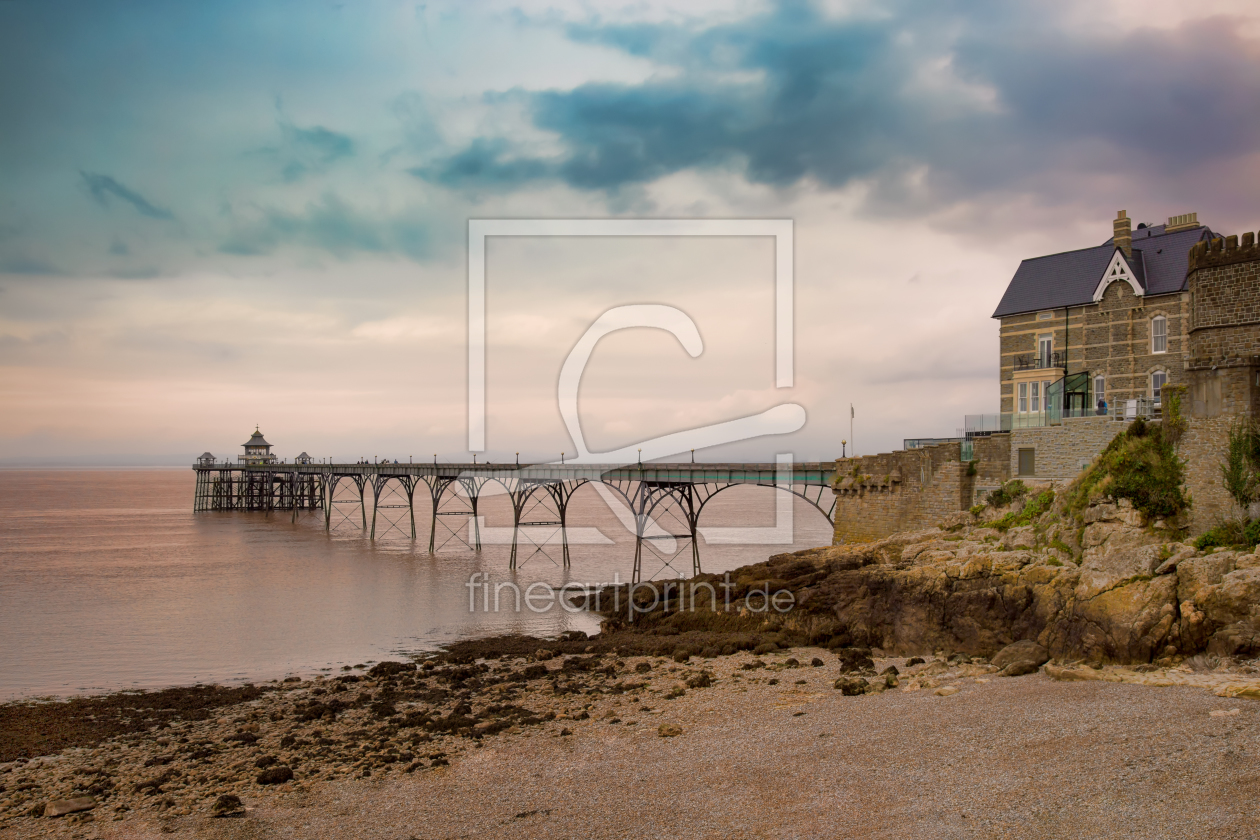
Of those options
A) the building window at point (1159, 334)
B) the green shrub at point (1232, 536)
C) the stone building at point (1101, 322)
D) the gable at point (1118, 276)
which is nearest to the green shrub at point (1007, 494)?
the stone building at point (1101, 322)

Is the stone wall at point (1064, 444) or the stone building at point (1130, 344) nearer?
the stone building at point (1130, 344)

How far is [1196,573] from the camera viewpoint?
54.4ft

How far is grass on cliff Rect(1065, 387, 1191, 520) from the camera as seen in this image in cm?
1973

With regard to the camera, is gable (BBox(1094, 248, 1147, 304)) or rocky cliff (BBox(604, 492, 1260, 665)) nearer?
rocky cliff (BBox(604, 492, 1260, 665))

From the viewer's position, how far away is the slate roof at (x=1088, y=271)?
3119 centimetres

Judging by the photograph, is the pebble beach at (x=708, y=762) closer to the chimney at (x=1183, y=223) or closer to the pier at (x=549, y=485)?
the pier at (x=549, y=485)

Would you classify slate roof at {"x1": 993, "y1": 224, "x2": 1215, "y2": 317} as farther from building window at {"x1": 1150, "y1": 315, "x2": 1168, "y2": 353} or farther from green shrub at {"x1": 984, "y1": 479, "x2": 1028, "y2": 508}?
green shrub at {"x1": 984, "y1": 479, "x2": 1028, "y2": 508}

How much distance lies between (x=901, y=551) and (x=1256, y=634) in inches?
425

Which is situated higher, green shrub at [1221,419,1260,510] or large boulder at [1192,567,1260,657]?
green shrub at [1221,419,1260,510]

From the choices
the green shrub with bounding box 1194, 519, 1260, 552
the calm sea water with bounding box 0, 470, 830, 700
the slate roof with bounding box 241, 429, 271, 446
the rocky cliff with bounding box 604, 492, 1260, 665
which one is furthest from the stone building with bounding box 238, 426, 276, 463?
the green shrub with bounding box 1194, 519, 1260, 552

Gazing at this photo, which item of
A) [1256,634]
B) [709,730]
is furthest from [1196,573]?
[709,730]

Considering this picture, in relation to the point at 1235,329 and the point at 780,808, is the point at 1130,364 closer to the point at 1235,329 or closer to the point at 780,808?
the point at 1235,329

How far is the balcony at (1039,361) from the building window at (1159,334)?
10.4 feet

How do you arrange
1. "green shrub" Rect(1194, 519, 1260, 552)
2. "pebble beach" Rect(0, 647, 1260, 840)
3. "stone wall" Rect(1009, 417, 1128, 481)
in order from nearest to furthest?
"pebble beach" Rect(0, 647, 1260, 840)
"green shrub" Rect(1194, 519, 1260, 552)
"stone wall" Rect(1009, 417, 1128, 481)
